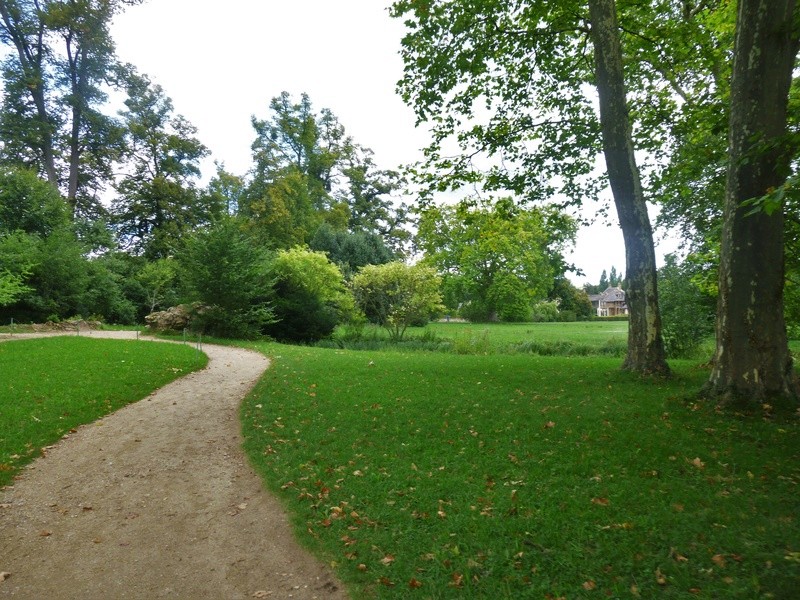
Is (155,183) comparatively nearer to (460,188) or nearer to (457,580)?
(460,188)

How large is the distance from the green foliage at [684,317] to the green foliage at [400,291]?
10.0 m

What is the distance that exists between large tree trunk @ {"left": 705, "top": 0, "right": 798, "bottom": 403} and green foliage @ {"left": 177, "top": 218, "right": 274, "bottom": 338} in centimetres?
1596

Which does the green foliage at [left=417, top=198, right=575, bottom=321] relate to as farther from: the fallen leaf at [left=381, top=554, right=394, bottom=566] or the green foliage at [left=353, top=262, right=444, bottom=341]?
the fallen leaf at [left=381, top=554, right=394, bottom=566]

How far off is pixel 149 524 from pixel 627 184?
29.6 feet

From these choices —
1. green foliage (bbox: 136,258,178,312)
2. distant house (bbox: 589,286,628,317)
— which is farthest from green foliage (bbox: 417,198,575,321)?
distant house (bbox: 589,286,628,317)

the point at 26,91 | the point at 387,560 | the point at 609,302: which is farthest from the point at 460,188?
the point at 609,302

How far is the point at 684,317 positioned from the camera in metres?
15.4

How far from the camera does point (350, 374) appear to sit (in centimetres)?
1039

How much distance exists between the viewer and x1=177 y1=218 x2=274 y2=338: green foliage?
17.9 metres

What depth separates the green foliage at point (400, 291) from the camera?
73.0 feet

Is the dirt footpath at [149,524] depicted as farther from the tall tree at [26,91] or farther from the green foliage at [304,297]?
the tall tree at [26,91]

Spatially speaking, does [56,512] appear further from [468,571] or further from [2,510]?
[468,571]

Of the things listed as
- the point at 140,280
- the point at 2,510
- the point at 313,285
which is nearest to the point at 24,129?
the point at 140,280

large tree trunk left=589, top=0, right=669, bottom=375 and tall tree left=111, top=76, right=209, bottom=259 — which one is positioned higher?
tall tree left=111, top=76, right=209, bottom=259
